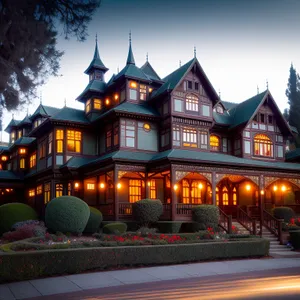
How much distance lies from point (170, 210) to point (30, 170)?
1977 centimetres

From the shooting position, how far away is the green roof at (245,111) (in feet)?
119

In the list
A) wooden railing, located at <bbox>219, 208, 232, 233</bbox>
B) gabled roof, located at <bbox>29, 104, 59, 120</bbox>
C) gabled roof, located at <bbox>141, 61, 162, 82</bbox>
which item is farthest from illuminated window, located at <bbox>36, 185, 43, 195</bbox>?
wooden railing, located at <bbox>219, 208, 232, 233</bbox>

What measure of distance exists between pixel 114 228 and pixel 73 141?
429 inches

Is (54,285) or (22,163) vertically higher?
(22,163)

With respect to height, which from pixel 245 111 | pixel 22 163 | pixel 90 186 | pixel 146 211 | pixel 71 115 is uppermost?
pixel 245 111

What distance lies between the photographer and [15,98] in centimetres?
1362

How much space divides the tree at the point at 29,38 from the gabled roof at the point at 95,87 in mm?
23469

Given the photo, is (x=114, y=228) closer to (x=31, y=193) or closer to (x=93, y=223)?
(x=93, y=223)

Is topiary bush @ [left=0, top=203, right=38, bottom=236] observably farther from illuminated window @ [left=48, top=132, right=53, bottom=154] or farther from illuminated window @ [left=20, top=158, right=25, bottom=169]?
illuminated window @ [left=20, top=158, right=25, bottom=169]

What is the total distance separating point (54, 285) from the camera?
574 inches

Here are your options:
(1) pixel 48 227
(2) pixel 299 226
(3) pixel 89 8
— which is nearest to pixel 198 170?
(2) pixel 299 226

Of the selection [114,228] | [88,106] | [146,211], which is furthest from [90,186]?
[114,228]

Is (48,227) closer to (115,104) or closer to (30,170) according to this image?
(115,104)

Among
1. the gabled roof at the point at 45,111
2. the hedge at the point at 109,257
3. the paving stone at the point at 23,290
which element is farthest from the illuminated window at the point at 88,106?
the paving stone at the point at 23,290
